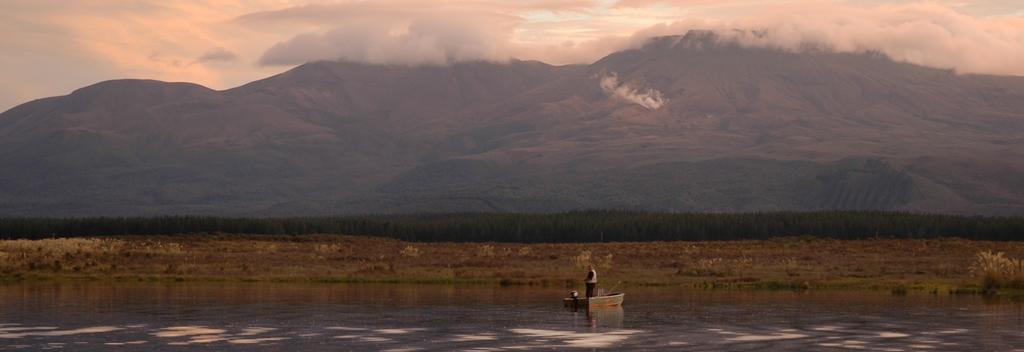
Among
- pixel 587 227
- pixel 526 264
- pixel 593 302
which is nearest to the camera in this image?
pixel 593 302

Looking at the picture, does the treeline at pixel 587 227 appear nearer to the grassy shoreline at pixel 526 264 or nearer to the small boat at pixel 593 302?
the grassy shoreline at pixel 526 264

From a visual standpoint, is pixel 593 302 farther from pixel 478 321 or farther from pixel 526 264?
pixel 526 264

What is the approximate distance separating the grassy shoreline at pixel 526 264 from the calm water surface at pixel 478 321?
7719 millimetres

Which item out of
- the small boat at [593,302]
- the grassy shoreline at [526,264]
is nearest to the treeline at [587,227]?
the grassy shoreline at [526,264]

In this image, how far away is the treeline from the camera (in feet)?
469

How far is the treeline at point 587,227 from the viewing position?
469 ft

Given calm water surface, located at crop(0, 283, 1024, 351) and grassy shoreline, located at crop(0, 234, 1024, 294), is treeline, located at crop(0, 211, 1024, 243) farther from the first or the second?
calm water surface, located at crop(0, 283, 1024, 351)

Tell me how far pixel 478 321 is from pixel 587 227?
11303 centimetres

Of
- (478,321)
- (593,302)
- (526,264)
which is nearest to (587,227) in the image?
(526,264)

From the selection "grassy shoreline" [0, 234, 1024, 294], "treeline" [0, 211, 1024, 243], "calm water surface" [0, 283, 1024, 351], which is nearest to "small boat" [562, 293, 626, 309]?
"calm water surface" [0, 283, 1024, 351]

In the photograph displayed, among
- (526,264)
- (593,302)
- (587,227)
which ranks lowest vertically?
(593,302)

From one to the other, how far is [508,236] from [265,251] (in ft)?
179

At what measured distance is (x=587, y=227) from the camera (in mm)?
157625

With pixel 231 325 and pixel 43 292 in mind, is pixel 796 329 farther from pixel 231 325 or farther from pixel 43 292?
pixel 43 292
